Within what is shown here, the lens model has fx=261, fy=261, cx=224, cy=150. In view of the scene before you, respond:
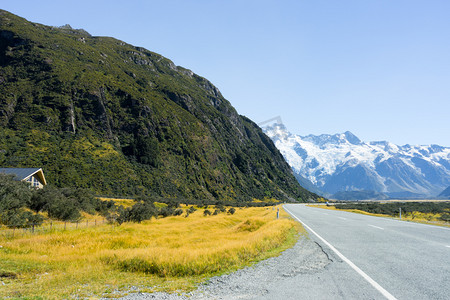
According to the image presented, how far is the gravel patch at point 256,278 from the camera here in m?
5.25

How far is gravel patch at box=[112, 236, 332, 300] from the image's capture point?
5250mm

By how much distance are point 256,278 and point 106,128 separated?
10360 centimetres

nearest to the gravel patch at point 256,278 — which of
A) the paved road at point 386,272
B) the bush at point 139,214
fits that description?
the paved road at point 386,272

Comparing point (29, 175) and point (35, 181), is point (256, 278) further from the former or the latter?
point (35, 181)

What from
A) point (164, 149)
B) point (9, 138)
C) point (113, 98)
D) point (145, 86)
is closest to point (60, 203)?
point (9, 138)

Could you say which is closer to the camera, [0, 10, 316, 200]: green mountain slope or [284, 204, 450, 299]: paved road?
[284, 204, 450, 299]: paved road

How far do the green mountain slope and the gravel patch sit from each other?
73.3 metres

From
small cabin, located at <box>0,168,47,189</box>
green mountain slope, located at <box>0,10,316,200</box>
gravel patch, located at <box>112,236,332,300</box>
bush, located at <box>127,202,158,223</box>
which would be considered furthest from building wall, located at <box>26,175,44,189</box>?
gravel patch, located at <box>112,236,332,300</box>

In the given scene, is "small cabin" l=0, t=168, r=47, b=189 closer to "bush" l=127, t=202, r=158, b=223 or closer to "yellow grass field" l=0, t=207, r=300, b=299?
"bush" l=127, t=202, r=158, b=223

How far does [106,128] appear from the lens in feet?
323

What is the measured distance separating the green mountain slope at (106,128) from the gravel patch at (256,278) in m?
73.3

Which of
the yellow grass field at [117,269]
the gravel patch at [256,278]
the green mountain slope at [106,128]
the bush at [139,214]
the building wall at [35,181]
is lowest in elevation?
the bush at [139,214]

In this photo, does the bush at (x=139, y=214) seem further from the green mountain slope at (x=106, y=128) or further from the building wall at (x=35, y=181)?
the green mountain slope at (x=106, y=128)

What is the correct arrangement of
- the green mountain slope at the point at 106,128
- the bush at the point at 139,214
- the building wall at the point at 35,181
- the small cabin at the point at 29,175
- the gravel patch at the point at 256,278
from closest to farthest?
the gravel patch at the point at 256,278
the bush at the point at 139,214
the small cabin at the point at 29,175
the building wall at the point at 35,181
the green mountain slope at the point at 106,128
